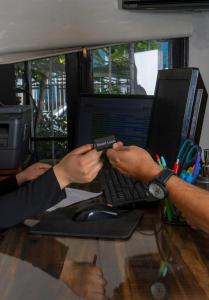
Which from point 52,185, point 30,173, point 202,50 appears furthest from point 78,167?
point 202,50

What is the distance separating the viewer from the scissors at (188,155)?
1167 mm

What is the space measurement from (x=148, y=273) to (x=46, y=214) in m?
0.46

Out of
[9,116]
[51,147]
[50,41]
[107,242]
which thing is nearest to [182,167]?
[107,242]

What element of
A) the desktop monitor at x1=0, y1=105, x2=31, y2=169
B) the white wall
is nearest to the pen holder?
the desktop monitor at x1=0, y1=105, x2=31, y2=169

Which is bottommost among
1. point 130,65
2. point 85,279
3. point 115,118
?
point 85,279

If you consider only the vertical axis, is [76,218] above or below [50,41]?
below

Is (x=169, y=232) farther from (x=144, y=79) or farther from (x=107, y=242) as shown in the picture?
(x=144, y=79)

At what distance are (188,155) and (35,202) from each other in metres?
0.39

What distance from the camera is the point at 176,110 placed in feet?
4.64

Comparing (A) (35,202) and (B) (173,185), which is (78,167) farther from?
(B) (173,185)

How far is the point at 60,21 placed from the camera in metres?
1.75

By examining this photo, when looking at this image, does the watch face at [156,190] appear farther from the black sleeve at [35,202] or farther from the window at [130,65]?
the window at [130,65]

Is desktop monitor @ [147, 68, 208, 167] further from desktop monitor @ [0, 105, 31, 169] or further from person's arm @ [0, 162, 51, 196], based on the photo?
desktop monitor @ [0, 105, 31, 169]

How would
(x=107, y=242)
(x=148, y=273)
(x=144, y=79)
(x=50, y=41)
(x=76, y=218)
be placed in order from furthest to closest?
(x=144, y=79)
(x=50, y=41)
(x=76, y=218)
(x=107, y=242)
(x=148, y=273)
